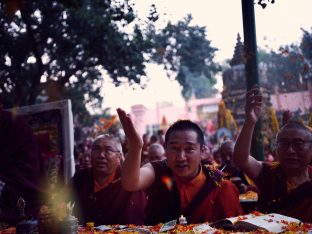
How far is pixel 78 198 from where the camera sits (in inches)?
183

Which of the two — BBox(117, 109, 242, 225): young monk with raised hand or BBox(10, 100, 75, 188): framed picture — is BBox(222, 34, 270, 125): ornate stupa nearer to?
BBox(10, 100, 75, 188): framed picture

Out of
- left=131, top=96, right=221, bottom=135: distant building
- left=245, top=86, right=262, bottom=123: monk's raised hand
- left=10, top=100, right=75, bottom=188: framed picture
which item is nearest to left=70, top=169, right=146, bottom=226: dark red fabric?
left=245, top=86, right=262, bottom=123: monk's raised hand

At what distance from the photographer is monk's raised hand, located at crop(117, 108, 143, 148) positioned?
9.09 feet

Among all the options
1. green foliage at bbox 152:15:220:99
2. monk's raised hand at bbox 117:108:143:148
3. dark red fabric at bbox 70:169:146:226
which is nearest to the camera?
monk's raised hand at bbox 117:108:143:148

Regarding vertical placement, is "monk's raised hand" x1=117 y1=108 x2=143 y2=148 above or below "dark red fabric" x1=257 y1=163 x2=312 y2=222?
above

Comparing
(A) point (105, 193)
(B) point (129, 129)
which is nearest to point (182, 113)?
(A) point (105, 193)

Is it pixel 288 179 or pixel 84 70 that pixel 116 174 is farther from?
pixel 84 70

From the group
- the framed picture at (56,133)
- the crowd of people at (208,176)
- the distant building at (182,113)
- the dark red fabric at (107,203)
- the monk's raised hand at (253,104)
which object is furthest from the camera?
the distant building at (182,113)

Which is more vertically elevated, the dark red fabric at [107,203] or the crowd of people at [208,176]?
the crowd of people at [208,176]

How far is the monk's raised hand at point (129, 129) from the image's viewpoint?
2771mm

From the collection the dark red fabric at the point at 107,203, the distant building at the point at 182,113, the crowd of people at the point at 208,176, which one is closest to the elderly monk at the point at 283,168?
the crowd of people at the point at 208,176

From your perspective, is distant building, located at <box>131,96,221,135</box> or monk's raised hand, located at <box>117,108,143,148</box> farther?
distant building, located at <box>131,96,221,135</box>

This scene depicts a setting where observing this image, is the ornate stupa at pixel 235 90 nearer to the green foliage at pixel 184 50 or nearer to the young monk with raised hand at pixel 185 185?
the green foliage at pixel 184 50

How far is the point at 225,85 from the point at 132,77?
12.3 metres
